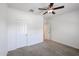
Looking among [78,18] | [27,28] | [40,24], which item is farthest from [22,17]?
[78,18]

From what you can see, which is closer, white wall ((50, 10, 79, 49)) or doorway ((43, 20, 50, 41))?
white wall ((50, 10, 79, 49))

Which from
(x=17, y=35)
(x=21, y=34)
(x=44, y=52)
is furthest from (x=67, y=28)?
(x=17, y=35)

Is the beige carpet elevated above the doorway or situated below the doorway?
below

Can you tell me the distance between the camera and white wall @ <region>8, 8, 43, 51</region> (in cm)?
405

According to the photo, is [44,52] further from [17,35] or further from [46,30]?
[46,30]

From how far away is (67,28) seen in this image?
16.7ft

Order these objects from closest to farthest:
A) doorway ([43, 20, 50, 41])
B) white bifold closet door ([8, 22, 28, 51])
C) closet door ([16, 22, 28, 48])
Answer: white bifold closet door ([8, 22, 28, 51]) < closet door ([16, 22, 28, 48]) < doorway ([43, 20, 50, 41])

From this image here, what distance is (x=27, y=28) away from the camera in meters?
4.94

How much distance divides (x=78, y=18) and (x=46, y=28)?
3.61 m

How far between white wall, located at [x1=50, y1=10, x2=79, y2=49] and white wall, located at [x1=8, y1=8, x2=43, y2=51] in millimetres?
1438

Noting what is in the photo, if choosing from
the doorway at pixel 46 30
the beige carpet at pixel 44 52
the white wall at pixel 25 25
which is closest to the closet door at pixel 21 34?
the white wall at pixel 25 25

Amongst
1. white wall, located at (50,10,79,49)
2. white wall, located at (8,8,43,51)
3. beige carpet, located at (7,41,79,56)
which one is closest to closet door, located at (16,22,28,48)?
white wall, located at (8,8,43,51)

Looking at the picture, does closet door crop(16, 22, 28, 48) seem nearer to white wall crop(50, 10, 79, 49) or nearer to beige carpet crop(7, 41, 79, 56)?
beige carpet crop(7, 41, 79, 56)

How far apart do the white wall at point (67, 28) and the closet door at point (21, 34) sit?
9.10ft
